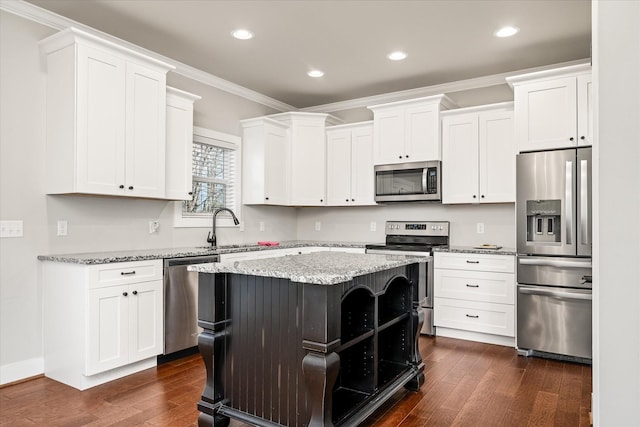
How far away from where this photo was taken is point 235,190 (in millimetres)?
5055

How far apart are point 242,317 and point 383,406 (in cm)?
107

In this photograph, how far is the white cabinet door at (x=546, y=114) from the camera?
363 cm

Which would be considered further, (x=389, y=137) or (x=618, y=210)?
(x=389, y=137)

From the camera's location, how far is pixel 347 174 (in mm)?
5305

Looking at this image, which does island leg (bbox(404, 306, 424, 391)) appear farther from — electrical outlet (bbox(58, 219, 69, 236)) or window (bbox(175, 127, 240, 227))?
electrical outlet (bbox(58, 219, 69, 236))

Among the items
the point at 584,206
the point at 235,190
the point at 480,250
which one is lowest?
the point at 480,250

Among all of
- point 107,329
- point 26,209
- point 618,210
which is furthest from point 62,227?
point 618,210

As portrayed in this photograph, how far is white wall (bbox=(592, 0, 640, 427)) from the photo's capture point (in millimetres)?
1008

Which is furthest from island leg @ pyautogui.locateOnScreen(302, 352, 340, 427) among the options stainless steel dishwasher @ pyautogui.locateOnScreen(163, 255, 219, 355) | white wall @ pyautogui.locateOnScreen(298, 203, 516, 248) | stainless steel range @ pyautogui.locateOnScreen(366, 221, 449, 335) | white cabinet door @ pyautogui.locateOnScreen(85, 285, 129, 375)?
white wall @ pyautogui.locateOnScreen(298, 203, 516, 248)

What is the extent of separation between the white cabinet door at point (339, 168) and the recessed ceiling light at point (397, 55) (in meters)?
1.24

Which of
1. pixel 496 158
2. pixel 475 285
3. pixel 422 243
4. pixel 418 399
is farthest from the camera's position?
pixel 422 243

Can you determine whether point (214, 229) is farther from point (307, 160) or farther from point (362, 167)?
point (362, 167)

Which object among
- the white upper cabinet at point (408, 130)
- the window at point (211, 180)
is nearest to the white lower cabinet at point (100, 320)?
the window at point (211, 180)

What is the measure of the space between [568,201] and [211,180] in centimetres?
351
